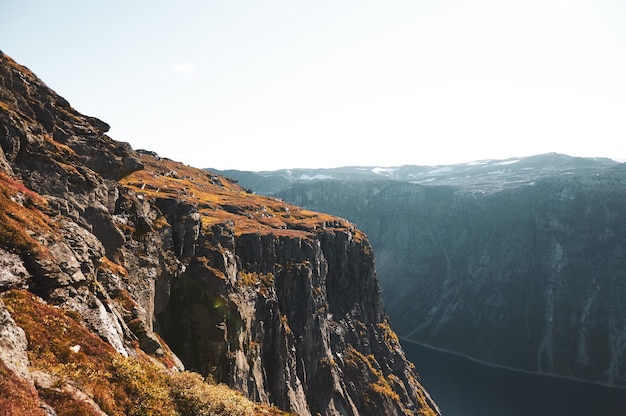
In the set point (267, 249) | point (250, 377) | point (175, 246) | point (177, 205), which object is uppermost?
point (177, 205)

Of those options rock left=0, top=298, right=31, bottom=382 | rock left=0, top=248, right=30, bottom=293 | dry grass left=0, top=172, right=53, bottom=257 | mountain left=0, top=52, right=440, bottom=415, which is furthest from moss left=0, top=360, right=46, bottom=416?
dry grass left=0, top=172, right=53, bottom=257

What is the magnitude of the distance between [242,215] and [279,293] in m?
25.6

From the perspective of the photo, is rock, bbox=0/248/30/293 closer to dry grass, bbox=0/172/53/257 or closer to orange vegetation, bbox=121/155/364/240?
dry grass, bbox=0/172/53/257

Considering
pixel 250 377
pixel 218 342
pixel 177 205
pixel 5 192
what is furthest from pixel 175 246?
pixel 5 192

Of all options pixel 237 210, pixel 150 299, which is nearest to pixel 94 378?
pixel 150 299

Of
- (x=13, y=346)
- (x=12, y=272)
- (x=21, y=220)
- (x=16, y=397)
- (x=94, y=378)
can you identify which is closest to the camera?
(x=16, y=397)

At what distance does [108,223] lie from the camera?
40.4 m

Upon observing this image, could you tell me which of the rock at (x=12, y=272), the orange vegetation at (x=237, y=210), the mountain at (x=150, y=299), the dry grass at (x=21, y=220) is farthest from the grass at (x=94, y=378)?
the orange vegetation at (x=237, y=210)

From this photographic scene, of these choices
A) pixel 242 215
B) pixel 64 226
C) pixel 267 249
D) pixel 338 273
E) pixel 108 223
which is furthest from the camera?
pixel 338 273

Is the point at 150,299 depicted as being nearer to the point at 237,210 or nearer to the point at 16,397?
the point at 16,397

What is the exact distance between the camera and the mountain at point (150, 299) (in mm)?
20781

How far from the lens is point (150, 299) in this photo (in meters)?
44.8

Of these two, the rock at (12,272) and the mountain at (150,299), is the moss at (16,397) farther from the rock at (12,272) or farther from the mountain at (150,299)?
the rock at (12,272)

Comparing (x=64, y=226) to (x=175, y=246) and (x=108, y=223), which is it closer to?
(x=108, y=223)
